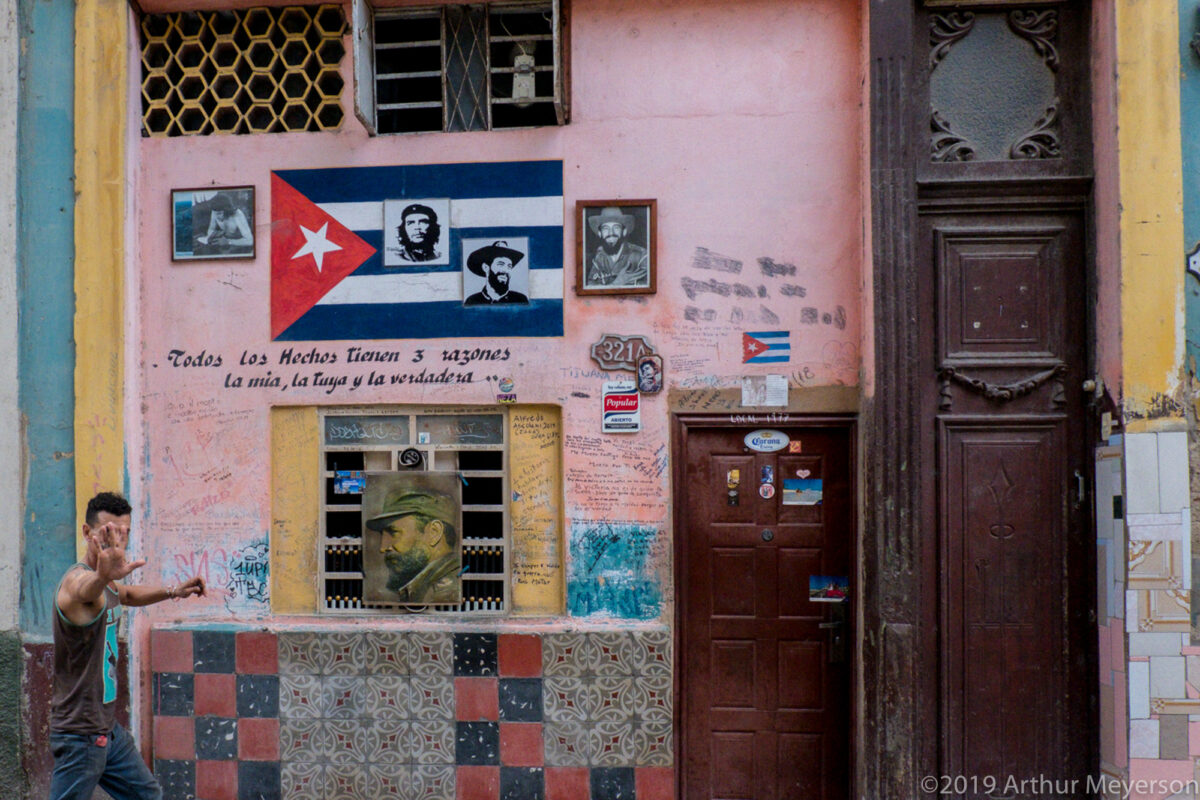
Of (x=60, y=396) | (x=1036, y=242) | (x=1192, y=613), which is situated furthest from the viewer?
(x=60, y=396)

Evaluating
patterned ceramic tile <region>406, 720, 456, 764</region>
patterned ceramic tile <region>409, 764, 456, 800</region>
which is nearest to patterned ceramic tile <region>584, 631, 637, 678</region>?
patterned ceramic tile <region>406, 720, 456, 764</region>

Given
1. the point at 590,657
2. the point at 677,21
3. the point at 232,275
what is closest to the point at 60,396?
the point at 232,275

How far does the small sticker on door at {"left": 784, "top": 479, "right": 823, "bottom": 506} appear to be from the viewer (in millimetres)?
5332

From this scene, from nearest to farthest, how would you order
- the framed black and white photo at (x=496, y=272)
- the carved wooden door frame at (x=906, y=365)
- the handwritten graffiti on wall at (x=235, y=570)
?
the carved wooden door frame at (x=906, y=365)
the framed black and white photo at (x=496, y=272)
the handwritten graffiti on wall at (x=235, y=570)

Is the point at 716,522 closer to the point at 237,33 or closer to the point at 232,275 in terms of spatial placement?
the point at 232,275

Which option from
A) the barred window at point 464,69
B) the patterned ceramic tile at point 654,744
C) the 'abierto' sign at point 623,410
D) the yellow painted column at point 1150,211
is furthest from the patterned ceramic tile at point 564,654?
the yellow painted column at point 1150,211

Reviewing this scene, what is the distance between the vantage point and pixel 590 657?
5.26 meters

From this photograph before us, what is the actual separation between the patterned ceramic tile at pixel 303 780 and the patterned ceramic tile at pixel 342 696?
34 centimetres

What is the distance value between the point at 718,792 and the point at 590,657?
1160mm

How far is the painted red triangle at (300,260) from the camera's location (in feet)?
→ 18.2

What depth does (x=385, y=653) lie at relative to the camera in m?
5.36

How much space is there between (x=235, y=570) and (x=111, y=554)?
181cm

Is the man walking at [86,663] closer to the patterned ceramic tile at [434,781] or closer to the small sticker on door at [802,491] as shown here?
the patterned ceramic tile at [434,781]

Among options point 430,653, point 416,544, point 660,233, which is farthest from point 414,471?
point 660,233
